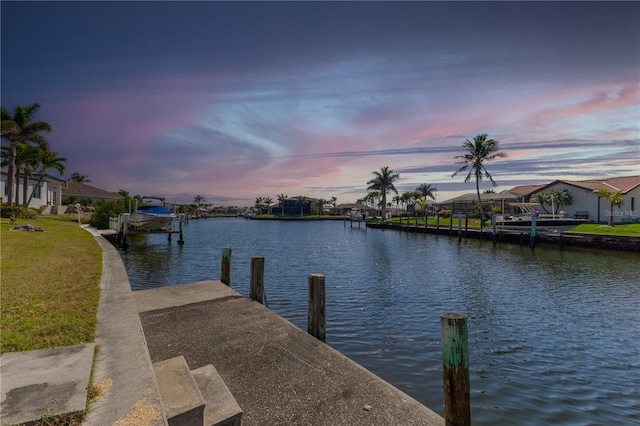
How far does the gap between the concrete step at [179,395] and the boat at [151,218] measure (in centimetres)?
3118

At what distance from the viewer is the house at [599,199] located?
45156mm

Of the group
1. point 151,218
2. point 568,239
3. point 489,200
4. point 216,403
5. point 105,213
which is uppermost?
point 489,200

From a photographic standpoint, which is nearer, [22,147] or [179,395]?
[179,395]

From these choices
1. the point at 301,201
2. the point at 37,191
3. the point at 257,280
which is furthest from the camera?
the point at 301,201

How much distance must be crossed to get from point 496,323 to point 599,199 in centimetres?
5124

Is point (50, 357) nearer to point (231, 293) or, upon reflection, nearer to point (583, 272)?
point (231, 293)

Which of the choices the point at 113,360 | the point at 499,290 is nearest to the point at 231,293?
the point at 113,360

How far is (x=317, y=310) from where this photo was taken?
7195mm

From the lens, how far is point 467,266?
21.1 m

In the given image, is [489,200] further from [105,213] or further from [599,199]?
[105,213]

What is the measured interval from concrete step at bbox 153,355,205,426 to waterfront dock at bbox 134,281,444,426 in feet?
3.11

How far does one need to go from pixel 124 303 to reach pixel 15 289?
8.86ft

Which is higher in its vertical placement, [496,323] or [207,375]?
[207,375]

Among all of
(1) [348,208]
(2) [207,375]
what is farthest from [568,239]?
(1) [348,208]
